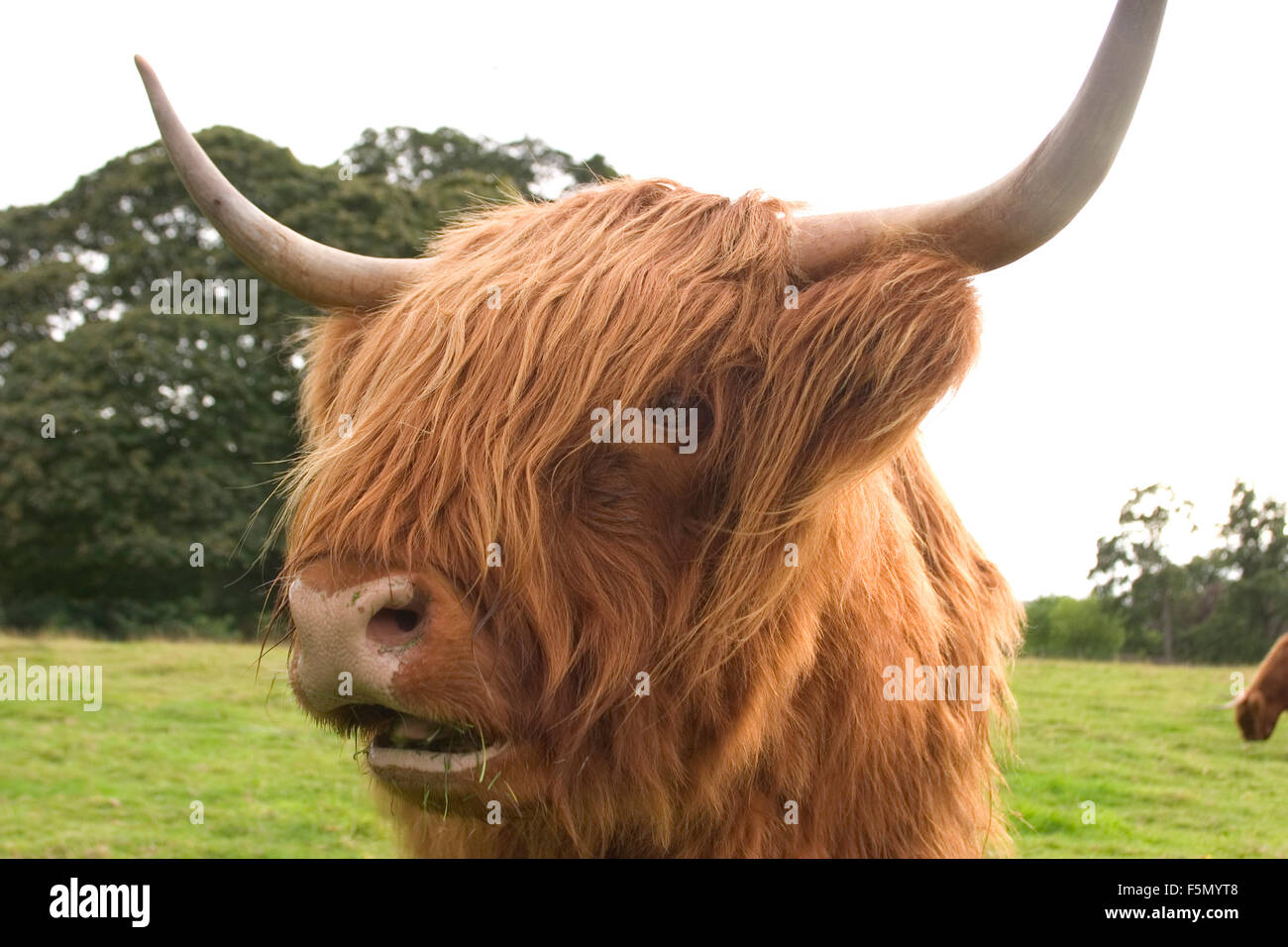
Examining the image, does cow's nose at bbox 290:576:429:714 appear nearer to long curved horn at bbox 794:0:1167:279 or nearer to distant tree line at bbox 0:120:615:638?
long curved horn at bbox 794:0:1167:279

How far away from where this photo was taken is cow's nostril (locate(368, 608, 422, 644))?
1.59 meters

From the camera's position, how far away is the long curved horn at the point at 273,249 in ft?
7.89

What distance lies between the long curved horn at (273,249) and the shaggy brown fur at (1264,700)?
5.56 metres

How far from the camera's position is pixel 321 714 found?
1.73 metres

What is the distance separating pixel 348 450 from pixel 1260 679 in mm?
6133

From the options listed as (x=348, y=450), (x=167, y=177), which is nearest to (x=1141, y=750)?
(x=348, y=450)

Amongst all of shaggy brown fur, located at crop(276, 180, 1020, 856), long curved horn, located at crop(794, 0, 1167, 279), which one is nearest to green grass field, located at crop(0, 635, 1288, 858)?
shaggy brown fur, located at crop(276, 180, 1020, 856)

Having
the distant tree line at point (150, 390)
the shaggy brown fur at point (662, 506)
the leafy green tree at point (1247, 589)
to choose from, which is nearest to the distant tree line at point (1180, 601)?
the leafy green tree at point (1247, 589)

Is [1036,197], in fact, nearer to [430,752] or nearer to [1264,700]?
[430,752]

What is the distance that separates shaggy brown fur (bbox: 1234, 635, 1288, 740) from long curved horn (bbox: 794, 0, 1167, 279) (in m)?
5.26

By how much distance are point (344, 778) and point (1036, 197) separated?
5.46 m

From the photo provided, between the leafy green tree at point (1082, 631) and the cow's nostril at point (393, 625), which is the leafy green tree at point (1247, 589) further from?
the cow's nostril at point (393, 625)

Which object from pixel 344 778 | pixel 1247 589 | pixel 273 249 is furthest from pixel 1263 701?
pixel 273 249

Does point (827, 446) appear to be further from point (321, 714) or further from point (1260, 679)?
point (1260, 679)
